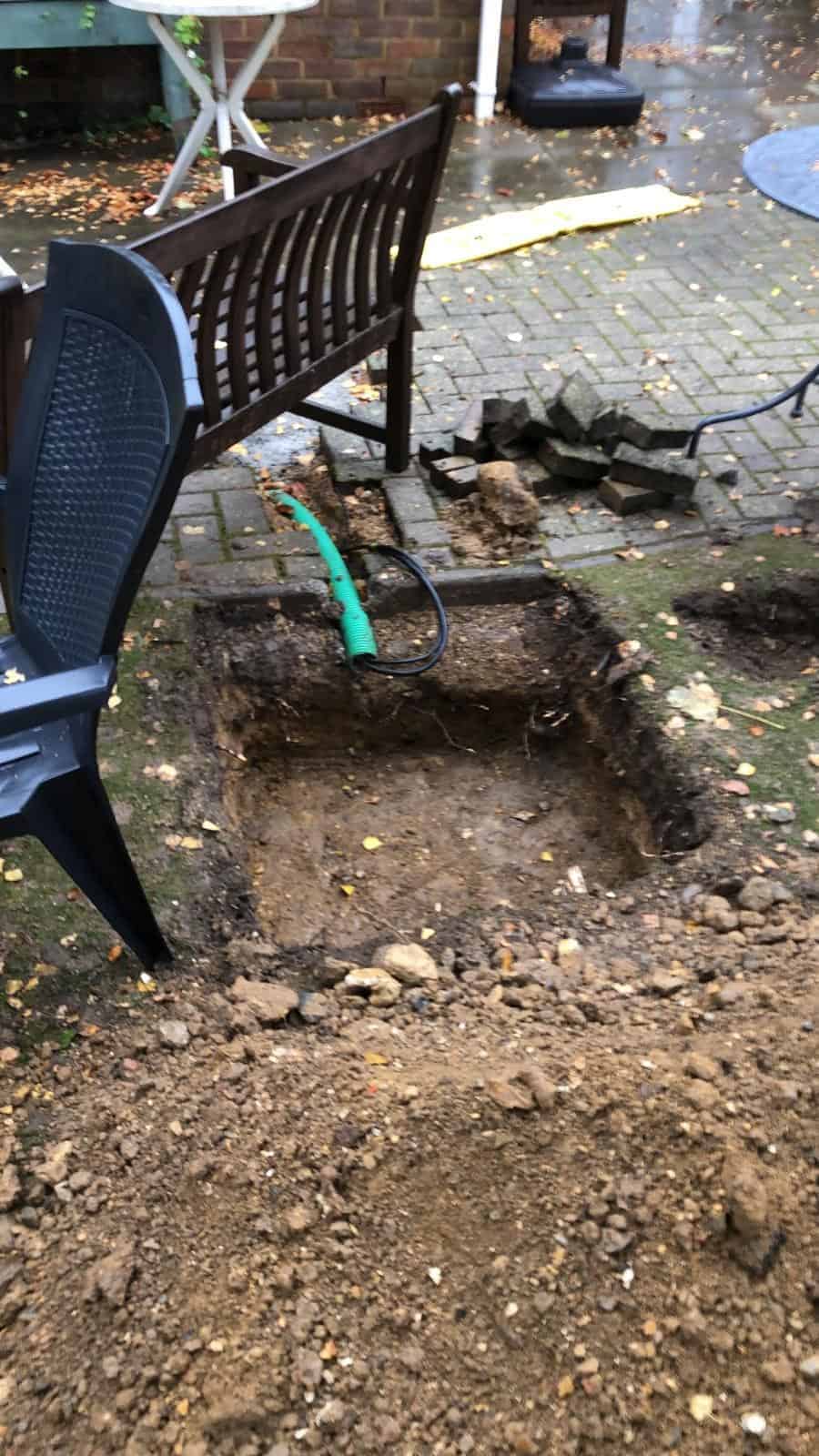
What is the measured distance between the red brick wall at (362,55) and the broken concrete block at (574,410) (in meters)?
4.95

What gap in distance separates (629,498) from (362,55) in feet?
18.1

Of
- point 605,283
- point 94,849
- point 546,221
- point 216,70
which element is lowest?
point 94,849

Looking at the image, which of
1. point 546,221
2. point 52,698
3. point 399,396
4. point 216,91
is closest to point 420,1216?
point 52,698

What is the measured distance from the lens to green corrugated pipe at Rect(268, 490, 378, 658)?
12.5 feet

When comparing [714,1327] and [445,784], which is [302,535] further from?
[714,1327]

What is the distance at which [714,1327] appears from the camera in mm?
2117

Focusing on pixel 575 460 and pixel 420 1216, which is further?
pixel 575 460

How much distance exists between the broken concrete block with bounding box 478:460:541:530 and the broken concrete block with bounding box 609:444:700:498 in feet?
1.26

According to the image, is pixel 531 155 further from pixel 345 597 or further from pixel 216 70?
pixel 345 597

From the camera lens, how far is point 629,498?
4434 millimetres

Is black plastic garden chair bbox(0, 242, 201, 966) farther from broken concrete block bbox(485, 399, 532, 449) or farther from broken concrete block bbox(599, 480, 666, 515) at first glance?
broken concrete block bbox(599, 480, 666, 515)

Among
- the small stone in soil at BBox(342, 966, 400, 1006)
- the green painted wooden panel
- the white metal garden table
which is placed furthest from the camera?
the green painted wooden panel

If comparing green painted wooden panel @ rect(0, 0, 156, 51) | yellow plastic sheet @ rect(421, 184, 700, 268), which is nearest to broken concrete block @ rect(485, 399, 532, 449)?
yellow plastic sheet @ rect(421, 184, 700, 268)

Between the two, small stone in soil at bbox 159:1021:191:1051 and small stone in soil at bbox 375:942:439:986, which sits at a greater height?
small stone in soil at bbox 159:1021:191:1051
